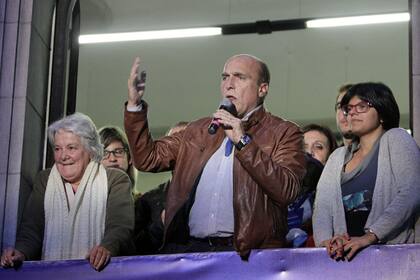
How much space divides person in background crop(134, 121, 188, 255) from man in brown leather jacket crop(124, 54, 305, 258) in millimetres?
554

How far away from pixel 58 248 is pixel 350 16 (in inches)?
217

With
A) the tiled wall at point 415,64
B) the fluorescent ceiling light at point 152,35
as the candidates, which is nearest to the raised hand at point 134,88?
the tiled wall at point 415,64

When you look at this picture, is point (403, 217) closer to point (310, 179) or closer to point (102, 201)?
point (310, 179)

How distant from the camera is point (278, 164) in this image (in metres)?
5.79

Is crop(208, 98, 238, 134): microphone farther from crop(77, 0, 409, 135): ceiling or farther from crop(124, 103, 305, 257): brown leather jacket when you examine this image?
crop(77, 0, 409, 135): ceiling

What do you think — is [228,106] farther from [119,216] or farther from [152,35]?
[152,35]

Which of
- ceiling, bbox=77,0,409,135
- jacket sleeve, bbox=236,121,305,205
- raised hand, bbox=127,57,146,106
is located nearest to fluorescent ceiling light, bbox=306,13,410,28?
ceiling, bbox=77,0,409,135

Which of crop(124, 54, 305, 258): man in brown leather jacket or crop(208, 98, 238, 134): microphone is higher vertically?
crop(208, 98, 238, 134): microphone

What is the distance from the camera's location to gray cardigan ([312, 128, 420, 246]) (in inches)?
225

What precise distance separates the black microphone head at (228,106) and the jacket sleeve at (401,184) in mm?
819

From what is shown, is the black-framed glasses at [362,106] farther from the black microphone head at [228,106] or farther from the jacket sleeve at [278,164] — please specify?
the black microphone head at [228,106]

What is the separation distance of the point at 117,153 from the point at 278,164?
1.70 meters

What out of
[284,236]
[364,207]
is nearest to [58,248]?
[284,236]

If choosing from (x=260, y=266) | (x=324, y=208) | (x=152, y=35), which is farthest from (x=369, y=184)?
(x=152, y=35)
